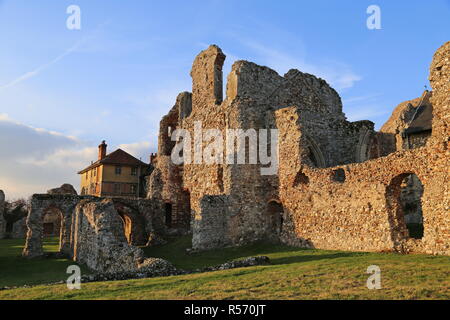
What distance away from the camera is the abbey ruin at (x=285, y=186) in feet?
46.3

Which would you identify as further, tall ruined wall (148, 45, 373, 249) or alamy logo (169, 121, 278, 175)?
alamy logo (169, 121, 278, 175)

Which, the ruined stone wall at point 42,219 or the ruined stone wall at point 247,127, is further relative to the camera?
the ruined stone wall at point 42,219

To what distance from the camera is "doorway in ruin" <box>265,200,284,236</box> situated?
2153cm

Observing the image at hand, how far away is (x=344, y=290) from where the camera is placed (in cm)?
859

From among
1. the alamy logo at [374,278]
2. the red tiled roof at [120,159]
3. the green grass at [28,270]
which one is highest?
the red tiled roof at [120,159]

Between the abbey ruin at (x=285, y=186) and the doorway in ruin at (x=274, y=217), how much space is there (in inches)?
2.3

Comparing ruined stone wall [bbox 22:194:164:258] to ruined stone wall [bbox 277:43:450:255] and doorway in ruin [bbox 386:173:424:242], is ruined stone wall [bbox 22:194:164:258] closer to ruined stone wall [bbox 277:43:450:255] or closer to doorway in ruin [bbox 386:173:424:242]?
ruined stone wall [bbox 277:43:450:255]

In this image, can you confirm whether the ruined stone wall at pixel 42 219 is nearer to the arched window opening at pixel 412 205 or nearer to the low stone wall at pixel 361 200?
the low stone wall at pixel 361 200

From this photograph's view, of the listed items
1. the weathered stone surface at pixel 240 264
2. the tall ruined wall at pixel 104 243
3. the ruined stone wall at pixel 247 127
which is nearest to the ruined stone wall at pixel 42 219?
the tall ruined wall at pixel 104 243

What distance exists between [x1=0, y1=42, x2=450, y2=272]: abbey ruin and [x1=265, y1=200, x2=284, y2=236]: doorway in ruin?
6cm

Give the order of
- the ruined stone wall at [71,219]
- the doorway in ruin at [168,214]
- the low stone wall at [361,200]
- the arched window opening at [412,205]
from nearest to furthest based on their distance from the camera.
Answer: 1. the low stone wall at [361,200]
2. the arched window opening at [412,205]
3. the ruined stone wall at [71,219]
4. the doorway in ruin at [168,214]

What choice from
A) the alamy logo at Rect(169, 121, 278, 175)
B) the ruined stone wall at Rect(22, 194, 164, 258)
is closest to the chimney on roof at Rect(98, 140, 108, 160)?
the ruined stone wall at Rect(22, 194, 164, 258)

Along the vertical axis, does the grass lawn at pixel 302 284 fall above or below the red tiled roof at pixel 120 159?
below
